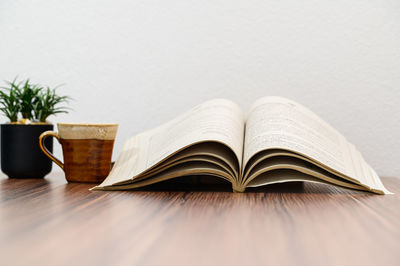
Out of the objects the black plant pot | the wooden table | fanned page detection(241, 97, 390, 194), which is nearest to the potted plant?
the black plant pot

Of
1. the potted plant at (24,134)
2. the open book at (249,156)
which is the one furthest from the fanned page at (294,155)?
the potted plant at (24,134)

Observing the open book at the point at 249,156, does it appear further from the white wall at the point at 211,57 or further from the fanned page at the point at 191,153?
the white wall at the point at 211,57

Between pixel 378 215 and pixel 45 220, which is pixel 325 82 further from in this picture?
pixel 45 220

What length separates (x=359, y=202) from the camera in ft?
1.76

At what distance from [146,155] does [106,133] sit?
0.26 ft

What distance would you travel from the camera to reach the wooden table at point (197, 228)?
0.29 metres

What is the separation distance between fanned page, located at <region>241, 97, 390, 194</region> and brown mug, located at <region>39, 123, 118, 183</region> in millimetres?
238

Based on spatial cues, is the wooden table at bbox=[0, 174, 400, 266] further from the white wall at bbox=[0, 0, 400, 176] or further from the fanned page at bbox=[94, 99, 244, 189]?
the white wall at bbox=[0, 0, 400, 176]

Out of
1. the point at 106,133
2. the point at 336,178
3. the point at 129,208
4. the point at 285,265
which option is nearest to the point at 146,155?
the point at 106,133

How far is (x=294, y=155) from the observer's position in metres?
0.56

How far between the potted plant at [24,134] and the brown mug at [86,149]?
63 mm

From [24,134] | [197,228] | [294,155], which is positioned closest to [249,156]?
[294,155]

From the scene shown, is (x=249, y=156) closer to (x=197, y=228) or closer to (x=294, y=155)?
(x=294, y=155)

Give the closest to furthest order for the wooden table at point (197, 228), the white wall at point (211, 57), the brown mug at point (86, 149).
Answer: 1. the wooden table at point (197, 228)
2. the brown mug at point (86, 149)
3. the white wall at point (211, 57)
